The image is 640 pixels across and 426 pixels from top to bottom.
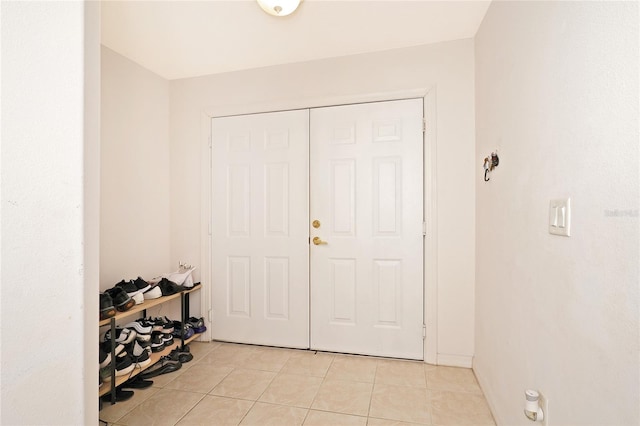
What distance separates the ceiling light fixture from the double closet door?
0.84 m

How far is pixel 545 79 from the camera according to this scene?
111 cm

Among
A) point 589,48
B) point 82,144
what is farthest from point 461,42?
point 82,144

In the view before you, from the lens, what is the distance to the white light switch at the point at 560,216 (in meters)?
0.96

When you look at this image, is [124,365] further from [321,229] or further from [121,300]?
[321,229]

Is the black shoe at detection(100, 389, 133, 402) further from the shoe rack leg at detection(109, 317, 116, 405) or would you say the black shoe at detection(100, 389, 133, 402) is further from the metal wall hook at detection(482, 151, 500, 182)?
the metal wall hook at detection(482, 151, 500, 182)

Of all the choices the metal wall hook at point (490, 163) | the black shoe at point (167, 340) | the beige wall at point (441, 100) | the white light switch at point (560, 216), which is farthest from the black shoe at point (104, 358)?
the metal wall hook at point (490, 163)

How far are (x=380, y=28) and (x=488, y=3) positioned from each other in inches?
26.4

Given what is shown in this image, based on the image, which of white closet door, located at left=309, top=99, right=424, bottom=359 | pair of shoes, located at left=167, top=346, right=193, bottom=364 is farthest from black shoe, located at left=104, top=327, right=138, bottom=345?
white closet door, located at left=309, top=99, right=424, bottom=359

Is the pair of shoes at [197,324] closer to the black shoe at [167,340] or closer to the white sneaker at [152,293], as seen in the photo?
the black shoe at [167,340]

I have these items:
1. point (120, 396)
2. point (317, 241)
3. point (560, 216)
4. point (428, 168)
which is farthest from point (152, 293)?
point (560, 216)

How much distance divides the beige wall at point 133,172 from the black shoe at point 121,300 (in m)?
0.33

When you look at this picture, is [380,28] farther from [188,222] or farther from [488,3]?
[188,222]

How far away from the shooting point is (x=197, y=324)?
2648 millimetres

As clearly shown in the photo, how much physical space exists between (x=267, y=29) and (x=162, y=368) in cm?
263
